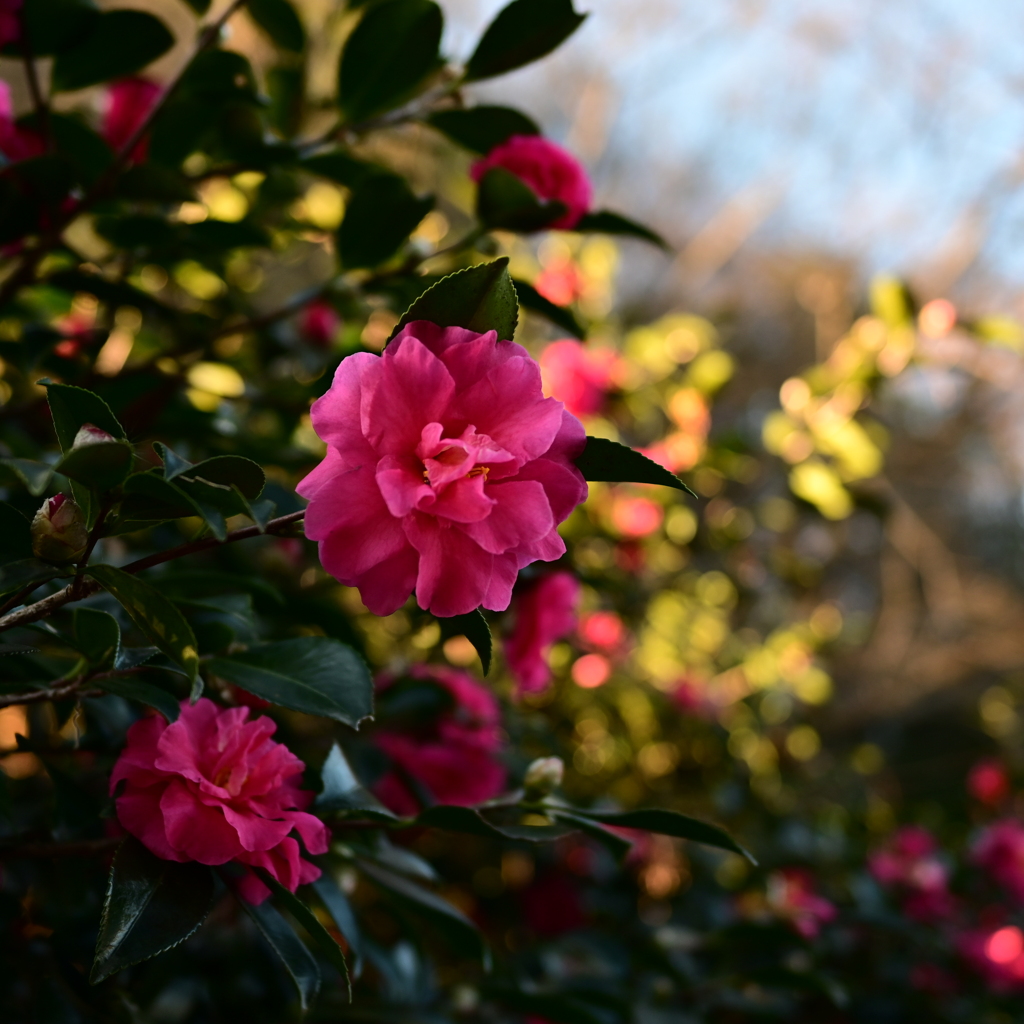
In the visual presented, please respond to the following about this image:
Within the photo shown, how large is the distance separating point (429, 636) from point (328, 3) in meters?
1.90

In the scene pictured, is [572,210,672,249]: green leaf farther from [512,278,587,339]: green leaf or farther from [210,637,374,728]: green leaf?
[210,637,374,728]: green leaf

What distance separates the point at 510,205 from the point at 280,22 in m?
0.36

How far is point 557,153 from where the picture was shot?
74 cm

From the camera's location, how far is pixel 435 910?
2.04 ft

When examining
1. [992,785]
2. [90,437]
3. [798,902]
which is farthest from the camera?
[992,785]

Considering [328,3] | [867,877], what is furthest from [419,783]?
[328,3]

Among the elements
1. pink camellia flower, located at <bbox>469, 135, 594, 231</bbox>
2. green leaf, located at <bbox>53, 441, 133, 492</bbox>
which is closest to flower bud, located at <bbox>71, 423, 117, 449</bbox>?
green leaf, located at <bbox>53, 441, 133, 492</bbox>

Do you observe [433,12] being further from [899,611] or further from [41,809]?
[899,611]

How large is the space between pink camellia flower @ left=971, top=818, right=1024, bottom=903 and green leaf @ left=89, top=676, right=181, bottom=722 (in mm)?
1768

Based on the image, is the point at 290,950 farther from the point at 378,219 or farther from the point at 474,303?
the point at 378,219

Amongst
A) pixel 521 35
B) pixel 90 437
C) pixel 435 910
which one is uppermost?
pixel 521 35

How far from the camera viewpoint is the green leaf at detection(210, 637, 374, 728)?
0.48 metres

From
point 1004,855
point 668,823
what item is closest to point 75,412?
point 668,823

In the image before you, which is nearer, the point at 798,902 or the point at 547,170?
the point at 547,170
